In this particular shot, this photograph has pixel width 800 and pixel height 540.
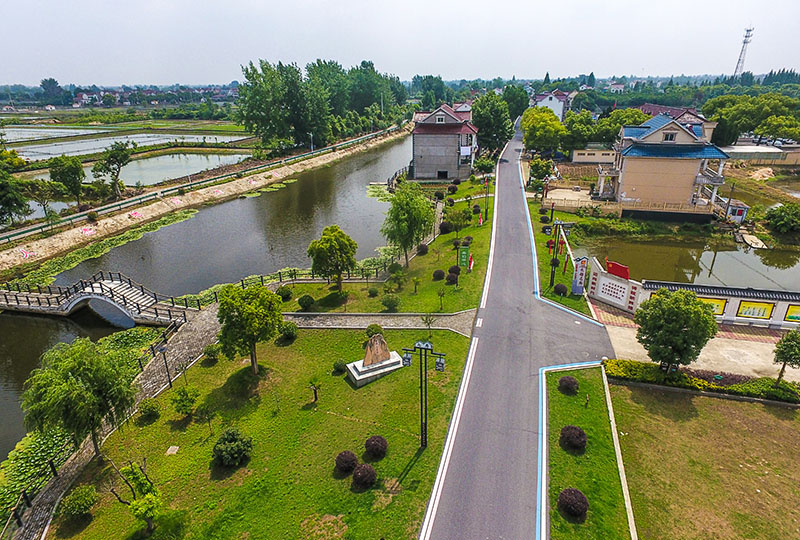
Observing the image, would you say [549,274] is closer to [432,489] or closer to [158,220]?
[432,489]

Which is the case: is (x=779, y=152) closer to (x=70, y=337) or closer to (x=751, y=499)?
(x=751, y=499)

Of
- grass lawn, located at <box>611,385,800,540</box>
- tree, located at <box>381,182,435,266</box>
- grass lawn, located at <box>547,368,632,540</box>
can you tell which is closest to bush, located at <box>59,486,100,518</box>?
grass lawn, located at <box>547,368,632,540</box>

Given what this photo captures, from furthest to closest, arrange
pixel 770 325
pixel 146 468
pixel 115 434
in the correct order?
1. pixel 770 325
2. pixel 115 434
3. pixel 146 468

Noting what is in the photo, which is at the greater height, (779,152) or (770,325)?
(779,152)

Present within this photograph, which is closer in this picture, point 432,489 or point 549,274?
point 432,489

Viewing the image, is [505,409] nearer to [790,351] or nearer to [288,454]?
[288,454]

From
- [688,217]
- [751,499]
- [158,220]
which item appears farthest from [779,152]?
[158,220]

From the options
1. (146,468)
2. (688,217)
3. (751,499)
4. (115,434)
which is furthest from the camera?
(688,217)

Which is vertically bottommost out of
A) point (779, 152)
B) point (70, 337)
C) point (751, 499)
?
point (70, 337)

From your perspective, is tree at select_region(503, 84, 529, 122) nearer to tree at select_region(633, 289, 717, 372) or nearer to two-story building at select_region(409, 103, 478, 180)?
two-story building at select_region(409, 103, 478, 180)
